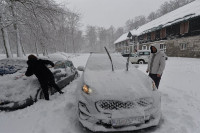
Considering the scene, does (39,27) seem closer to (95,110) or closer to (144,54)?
(95,110)

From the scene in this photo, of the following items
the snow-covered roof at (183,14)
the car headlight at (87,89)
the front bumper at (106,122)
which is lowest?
the front bumper at (106,122)

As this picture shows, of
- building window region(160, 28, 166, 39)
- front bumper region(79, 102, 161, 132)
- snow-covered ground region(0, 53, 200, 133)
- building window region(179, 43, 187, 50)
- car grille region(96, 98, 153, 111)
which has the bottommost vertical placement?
snow-covered ground region(0, 53, 200, 133)

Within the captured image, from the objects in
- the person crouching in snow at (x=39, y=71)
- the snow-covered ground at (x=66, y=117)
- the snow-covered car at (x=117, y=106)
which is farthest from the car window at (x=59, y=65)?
the snow-covered car at (x=117, y=106)

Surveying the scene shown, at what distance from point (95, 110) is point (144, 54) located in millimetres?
13412

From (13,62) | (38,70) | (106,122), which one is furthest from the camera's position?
(13,62)

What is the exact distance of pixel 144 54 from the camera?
14.4 m

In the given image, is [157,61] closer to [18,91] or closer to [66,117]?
[66,117]

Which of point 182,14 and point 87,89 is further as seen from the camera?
point 182,14

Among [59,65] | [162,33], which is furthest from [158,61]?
[162,33]

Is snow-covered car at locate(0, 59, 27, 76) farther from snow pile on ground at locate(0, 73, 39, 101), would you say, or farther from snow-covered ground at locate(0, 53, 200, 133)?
snow-covered ground at locate(0, 53, 200, 133)

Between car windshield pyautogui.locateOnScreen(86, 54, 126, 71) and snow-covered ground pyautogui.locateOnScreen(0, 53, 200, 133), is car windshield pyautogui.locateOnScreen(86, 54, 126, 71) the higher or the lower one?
the higher one

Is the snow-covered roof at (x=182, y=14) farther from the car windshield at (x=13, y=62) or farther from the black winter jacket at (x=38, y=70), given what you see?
the car windshield at (x=13, y=62)

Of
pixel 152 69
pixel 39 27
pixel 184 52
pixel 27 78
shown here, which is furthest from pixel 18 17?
pixel 184 52

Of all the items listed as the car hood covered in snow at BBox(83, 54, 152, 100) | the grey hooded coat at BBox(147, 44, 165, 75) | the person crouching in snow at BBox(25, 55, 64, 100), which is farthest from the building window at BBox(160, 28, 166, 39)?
the person crouching in snow at BBox(25, 55, 64, 100)
